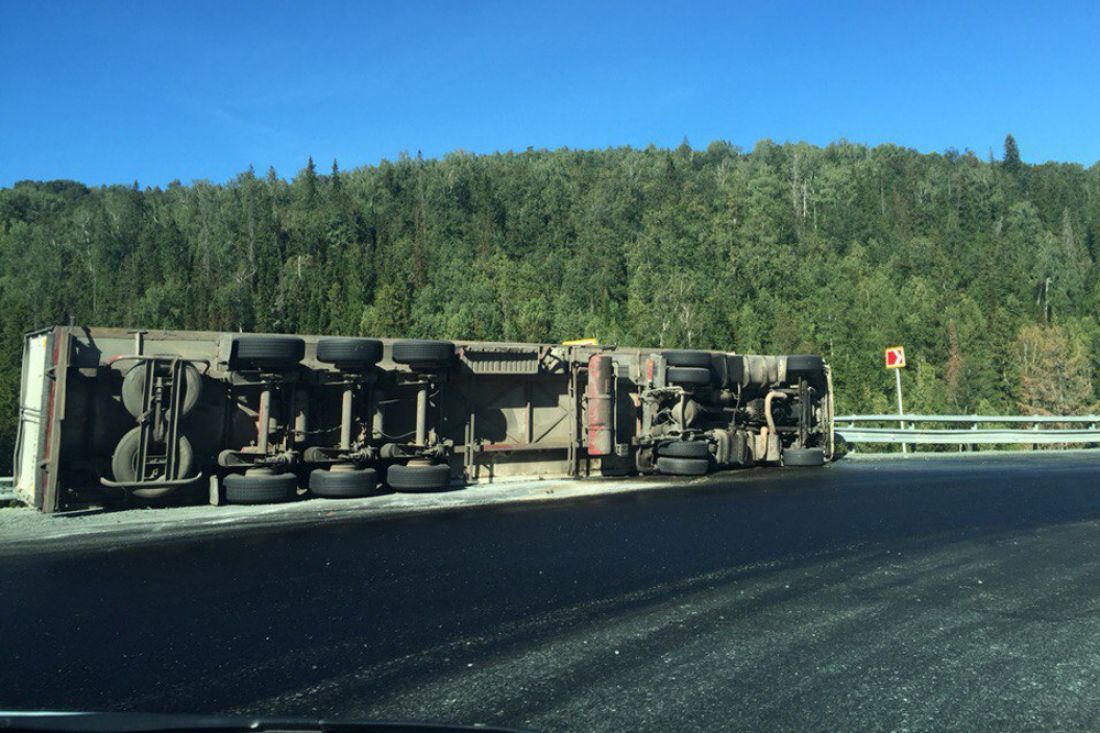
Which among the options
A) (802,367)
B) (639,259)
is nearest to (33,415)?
(802,367)

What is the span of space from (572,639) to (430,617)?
103 centimetres

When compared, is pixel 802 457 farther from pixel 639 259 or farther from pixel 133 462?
pixel 639 259

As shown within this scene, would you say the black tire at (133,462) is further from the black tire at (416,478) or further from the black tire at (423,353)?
the black tire at (423,353)

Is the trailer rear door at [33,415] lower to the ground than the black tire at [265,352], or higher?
lower

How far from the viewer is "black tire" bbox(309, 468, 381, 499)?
1045cm

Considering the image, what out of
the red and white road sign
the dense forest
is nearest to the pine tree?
the dense forest

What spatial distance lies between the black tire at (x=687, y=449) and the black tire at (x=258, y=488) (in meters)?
6.14

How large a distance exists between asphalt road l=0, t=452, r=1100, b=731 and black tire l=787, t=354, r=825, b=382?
6708 mm

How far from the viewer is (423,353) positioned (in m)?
11.3

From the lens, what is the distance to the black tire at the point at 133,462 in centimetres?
941

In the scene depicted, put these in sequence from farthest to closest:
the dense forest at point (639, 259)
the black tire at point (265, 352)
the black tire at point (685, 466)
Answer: the dense forest at point (639, 259)
the black tire at point (685, 466)
the black tire at point (265, 352)

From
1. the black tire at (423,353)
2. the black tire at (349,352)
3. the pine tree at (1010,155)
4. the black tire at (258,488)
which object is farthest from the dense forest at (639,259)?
the black tire at (258,488)

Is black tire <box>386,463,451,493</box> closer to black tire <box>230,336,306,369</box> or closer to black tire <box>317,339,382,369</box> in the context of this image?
black tire <box>317,339,382,369</box>

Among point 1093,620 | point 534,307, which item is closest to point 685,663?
point 1093,620
